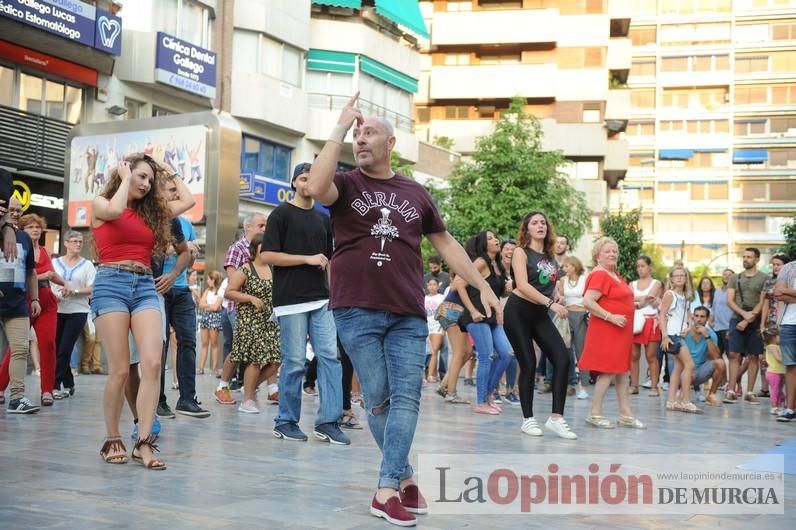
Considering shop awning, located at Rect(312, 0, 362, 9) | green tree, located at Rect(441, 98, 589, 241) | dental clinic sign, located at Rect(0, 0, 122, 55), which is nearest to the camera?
dental clinic sign, located at Rect(0, 0, 122, 55)

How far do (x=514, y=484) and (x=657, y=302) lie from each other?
912 centimetres

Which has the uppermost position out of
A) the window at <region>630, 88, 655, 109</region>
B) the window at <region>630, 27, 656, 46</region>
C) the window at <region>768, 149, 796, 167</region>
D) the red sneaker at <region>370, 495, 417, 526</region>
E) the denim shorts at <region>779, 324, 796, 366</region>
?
the window at <region>630, 27, 656, 46</region>

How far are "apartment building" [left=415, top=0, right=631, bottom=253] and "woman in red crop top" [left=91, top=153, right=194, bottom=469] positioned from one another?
51.9 metres

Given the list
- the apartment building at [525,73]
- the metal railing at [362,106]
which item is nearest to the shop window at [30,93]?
the metal railing at [362,106]

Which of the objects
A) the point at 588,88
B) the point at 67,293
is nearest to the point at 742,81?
the point at 588,88

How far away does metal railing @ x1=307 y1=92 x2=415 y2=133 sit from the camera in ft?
123

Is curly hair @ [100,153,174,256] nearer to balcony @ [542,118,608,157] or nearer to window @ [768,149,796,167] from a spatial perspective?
balcony @ [542,118,608,157]

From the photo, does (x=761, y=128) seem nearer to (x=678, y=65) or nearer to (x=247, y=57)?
(x=678, y=65)

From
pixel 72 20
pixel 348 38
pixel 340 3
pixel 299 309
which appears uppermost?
pixel 340 3

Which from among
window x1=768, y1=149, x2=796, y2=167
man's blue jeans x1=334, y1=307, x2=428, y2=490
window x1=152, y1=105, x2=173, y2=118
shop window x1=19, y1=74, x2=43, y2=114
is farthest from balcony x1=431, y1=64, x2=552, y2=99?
man's blue jeans x1=334, y1=307, x2=428, y2=490

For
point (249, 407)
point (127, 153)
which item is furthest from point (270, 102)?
point (249, 407)

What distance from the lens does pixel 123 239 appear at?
668 cm

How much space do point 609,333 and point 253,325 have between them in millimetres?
3538

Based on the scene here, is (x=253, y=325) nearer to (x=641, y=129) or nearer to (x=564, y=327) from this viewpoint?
(x=564, y=327)
